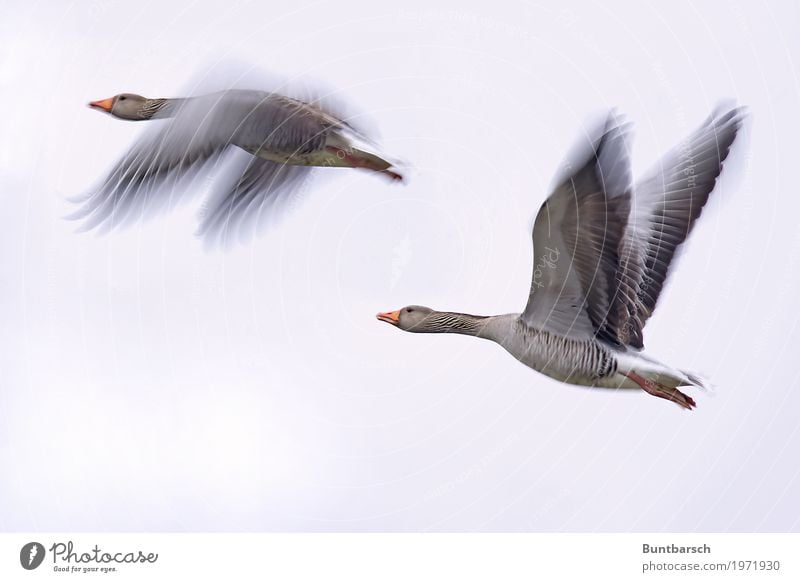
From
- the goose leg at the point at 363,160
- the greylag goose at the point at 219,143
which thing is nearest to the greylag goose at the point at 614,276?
the goose leg at the point at 363,160

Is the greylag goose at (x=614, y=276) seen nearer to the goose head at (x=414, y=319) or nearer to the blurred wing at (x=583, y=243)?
the blurred wing at (x=583, y=243)

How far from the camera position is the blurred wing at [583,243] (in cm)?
568

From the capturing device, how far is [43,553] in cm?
674

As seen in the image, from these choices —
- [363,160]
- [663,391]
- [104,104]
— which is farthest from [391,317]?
[104,104]

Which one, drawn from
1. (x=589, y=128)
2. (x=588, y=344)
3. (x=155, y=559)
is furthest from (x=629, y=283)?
(x=155, y=559)

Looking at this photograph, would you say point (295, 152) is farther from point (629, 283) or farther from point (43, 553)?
point (43, 553)

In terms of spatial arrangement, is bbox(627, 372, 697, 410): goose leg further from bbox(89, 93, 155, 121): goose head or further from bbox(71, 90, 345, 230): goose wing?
bbox(89, 93, 155, 121): goose head

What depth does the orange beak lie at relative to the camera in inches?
274

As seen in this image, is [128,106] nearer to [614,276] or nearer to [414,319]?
[414,319]

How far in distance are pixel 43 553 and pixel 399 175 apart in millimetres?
2490

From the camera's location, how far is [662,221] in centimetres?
647

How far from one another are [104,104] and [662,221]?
9.12 feet

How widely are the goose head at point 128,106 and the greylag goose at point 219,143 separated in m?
0.07

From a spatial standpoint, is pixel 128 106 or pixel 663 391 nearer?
pixel 663 391
